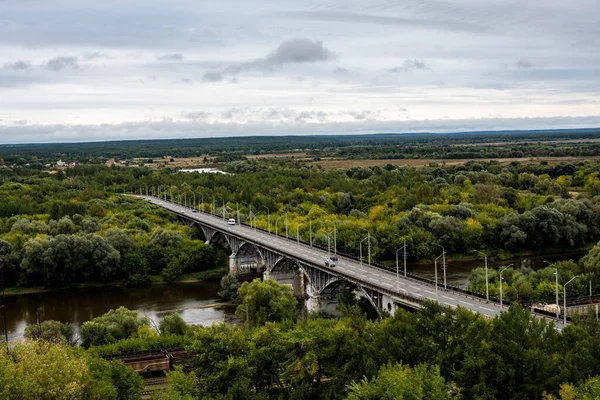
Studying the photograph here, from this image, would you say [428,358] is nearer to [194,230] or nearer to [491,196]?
[194,230]

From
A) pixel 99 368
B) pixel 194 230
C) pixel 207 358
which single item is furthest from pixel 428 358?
pixel 194 230

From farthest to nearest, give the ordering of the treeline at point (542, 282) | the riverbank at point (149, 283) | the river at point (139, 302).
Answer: the riverbank at point (149, 283), the river at point (139, 302), the treeline at point (542, 282)

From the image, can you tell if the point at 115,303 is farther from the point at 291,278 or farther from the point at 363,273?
the point at 363,273

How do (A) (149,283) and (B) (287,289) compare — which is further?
(A) (149,283)

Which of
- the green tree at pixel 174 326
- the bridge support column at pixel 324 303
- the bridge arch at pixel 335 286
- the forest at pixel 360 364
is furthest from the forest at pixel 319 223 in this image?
the green tree at pixel 174 326

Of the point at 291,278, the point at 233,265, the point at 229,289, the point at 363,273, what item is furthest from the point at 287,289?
the point at 233,265

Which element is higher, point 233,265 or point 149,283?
point 233,265

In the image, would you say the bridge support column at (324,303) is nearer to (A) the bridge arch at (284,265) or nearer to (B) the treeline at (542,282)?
(A) the bridge arch at (284,265)
